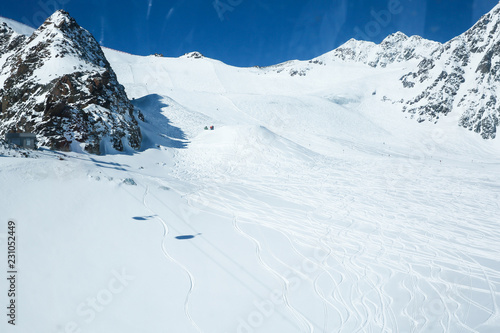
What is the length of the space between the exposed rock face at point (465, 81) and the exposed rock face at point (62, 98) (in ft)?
201

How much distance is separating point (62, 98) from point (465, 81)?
3041 inches

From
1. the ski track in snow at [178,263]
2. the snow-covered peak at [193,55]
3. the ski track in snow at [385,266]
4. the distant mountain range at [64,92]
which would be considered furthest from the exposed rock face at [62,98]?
the snow-covered peak at [193,55]

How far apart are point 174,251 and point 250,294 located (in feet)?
7.51

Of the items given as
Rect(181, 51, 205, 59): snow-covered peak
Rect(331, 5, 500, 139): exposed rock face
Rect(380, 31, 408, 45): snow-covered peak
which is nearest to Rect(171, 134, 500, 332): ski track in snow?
Rect(331, 5, 500, 139): exposed rock face

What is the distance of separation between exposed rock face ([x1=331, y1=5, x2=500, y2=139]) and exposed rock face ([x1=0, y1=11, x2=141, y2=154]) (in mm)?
61192

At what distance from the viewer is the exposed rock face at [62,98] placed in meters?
14.4

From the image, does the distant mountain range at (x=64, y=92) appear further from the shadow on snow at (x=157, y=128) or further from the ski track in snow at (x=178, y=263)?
the ski track in snow at (x=178, y=263)

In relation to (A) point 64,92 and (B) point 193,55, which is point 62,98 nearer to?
(A) point 64,92

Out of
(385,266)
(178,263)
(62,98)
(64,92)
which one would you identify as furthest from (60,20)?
(385,266)

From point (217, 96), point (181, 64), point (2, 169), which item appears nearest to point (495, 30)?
point (217, 96)

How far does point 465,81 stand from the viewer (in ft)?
196

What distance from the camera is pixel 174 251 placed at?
21.6 feet

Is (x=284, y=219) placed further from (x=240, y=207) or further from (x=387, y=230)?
(x=387, y=230)

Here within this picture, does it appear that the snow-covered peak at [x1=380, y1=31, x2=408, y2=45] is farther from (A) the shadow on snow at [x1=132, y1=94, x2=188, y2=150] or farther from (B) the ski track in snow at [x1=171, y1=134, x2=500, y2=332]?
(B) the ski track in snow at [x1=171, y1=134, x2=500, y2=332]
